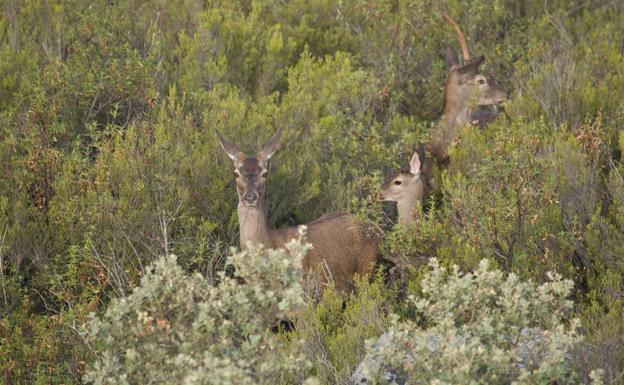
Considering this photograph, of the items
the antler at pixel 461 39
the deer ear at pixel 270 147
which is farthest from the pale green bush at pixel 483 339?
the antler at pixel 461 39

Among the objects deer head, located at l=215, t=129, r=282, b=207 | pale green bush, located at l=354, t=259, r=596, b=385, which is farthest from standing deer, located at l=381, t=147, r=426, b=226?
pale green bush, located at l=354, t=259, r=596, b=385

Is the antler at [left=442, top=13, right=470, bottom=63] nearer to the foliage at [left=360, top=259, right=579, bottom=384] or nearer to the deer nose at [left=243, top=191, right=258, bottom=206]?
the deer nose at [left=243, top=191, right=258, bottom=206]

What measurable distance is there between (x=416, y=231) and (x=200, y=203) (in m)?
1.90

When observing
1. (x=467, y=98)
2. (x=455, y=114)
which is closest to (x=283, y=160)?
(x=455, y=114)

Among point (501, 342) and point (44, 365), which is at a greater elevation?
point (501, 342)

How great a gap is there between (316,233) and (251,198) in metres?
0.63

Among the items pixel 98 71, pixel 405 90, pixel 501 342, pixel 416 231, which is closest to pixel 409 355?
pixel 501 342

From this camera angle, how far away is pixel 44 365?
822 centimetres

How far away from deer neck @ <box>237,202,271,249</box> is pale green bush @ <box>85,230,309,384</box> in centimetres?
254

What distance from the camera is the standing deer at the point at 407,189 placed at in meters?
9.98

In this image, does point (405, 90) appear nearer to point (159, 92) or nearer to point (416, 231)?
point (159, 92)

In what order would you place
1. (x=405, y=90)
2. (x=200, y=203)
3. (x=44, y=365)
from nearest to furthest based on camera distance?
1. (x=44, y=365)
2. (x=200, y=203)
3. (x=405, y=90)

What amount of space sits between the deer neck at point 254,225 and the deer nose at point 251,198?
0.08 meters

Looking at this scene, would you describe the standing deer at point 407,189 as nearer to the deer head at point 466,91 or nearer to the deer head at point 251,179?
the deer head at point 251,179
